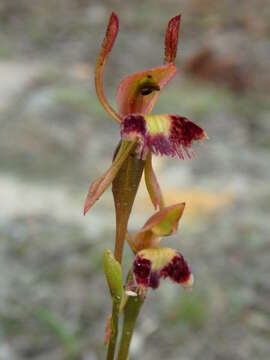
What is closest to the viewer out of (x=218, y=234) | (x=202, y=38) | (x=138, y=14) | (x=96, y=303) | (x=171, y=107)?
(x=96, y=303)

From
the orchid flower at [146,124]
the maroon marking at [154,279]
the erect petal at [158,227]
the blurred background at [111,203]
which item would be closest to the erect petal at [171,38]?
the orchid flower at [146,124]

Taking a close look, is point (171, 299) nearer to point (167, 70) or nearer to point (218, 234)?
point (218, 234)

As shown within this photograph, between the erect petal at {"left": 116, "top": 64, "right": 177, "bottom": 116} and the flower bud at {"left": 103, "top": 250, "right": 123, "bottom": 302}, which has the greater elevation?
the erect petal at {"left": 116, "top": 64, "right": 177, "bottom": 116}

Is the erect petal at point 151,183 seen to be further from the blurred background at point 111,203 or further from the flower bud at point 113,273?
the blurred background at point 111,203

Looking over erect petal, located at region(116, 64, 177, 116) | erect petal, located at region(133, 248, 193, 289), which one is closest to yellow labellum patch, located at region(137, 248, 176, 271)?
erect petal, located at region(133, 248, 193, 289)

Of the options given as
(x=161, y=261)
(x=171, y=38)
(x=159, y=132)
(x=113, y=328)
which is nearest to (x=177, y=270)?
(x=161, y=261)

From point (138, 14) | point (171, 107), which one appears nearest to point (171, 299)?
point (171, 107)

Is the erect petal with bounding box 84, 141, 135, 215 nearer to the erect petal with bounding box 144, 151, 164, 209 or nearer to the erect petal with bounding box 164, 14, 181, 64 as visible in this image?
the erect petal with bounding box 144, 151, 164, 209
